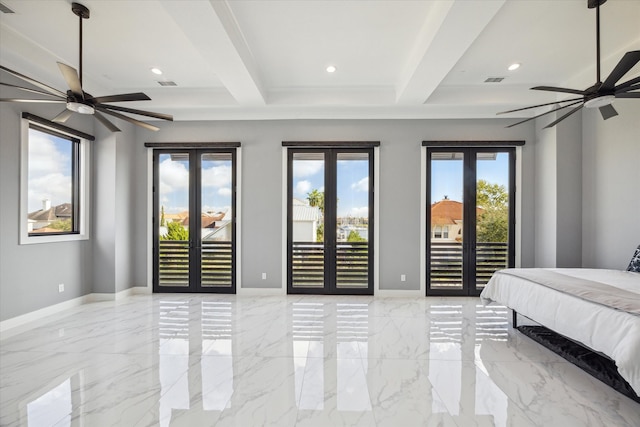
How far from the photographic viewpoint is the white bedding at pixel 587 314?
6.72 ft

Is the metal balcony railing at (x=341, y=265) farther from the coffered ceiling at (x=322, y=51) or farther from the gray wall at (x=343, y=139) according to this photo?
the coffered ceiling at (x=322, y=51)

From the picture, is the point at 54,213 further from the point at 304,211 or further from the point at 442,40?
the point at 442,40

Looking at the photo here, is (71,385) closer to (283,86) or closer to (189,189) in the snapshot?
(189,189)

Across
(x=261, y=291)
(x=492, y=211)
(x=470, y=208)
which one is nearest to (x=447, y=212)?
(x=470, y=208)

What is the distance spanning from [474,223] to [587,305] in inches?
109

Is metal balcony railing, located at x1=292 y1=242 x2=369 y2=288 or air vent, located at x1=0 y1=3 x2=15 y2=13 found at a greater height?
air vent, located at x1=0 y1=3 x2=15 y2=13

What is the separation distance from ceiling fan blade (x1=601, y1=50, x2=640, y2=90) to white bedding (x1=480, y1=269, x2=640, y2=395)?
5.86 ft

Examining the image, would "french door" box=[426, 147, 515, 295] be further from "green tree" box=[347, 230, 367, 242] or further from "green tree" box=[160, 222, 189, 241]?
"green tree" box=[160, 222, 189, 241]

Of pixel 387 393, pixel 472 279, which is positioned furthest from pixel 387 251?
pixel 387 393

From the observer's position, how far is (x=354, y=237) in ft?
17.3

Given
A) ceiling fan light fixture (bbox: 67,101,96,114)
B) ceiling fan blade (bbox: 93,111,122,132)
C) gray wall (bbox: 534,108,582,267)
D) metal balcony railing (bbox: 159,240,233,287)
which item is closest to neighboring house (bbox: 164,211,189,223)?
metal balcony railing (bbox: 159,240,233,287)

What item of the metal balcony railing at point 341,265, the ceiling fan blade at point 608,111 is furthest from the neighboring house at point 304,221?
the ceiling fan blade at point 608,111

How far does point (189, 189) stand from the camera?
211 inches

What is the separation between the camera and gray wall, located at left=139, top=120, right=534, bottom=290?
518 centimetres
